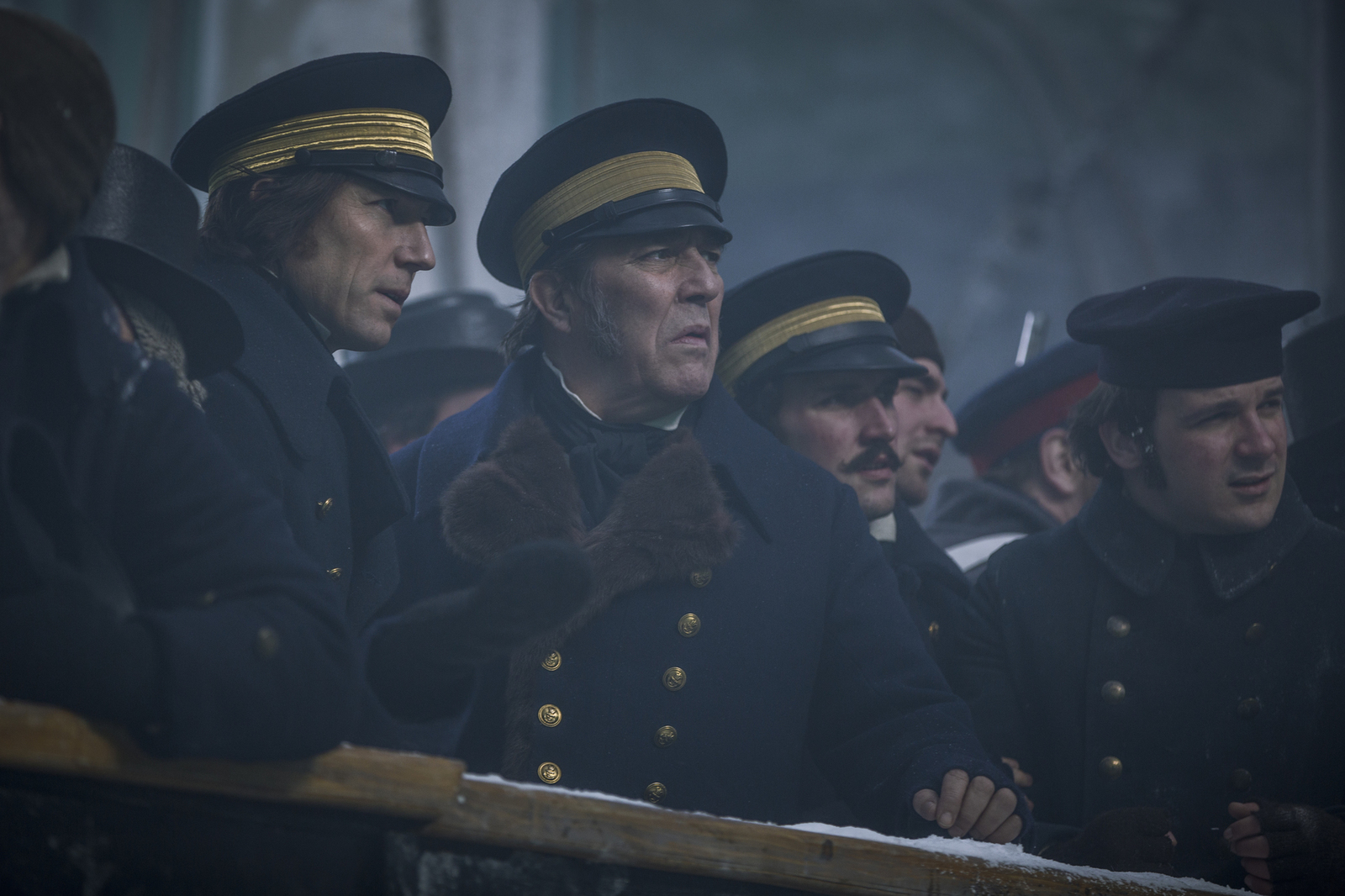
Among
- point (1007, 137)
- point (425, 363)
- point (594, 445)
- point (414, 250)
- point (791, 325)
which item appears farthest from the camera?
point (1007, 137)

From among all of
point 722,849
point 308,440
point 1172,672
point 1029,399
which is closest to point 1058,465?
point 1029,399

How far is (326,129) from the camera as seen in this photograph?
3350mm

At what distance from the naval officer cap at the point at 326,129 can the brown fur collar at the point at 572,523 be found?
0.79m

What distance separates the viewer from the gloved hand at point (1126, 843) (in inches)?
120

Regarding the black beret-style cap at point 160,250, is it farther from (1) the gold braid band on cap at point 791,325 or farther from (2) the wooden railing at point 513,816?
(1) the gold braid band on cap at point 791,325

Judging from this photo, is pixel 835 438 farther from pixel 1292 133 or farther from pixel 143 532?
pixel 1292 133

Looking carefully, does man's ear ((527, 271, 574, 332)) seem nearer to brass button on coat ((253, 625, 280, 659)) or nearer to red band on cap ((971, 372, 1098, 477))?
brass button on coat ((253, 625, 280, 659))

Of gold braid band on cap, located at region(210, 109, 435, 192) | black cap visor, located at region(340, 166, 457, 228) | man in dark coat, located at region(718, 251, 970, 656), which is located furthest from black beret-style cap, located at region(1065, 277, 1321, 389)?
gold braid band on cap, located at region(210, 109, 435, 192)

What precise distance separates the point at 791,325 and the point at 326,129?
200cm

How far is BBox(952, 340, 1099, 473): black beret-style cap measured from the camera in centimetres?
584

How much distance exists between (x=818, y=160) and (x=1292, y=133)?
4.59 metres

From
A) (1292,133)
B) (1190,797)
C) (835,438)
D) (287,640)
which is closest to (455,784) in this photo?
(287,640)

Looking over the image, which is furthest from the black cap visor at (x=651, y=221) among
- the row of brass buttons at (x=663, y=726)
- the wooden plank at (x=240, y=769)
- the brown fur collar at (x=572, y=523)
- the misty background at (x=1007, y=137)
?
the misty background at (x=1007, y=137)

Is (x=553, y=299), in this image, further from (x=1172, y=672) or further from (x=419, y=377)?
(x=1172, y=672)
